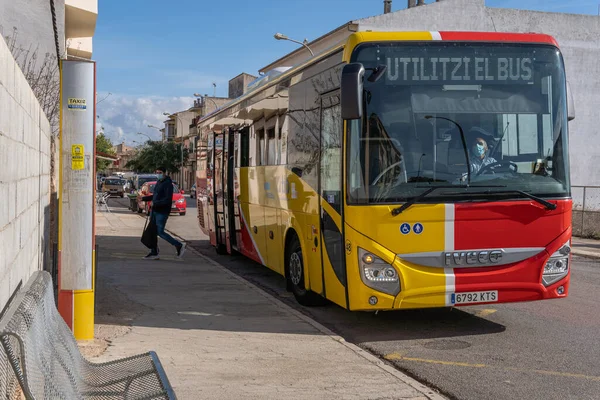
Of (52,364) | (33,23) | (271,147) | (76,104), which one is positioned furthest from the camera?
(33,23)

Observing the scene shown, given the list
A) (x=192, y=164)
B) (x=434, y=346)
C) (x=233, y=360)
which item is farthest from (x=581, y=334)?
(x=192, y=164)

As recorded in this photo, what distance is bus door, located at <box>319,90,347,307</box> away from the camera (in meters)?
8.68

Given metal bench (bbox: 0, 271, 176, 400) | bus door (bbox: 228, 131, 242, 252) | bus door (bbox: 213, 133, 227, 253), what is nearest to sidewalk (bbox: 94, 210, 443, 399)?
metal bench (bbox: 0, 271, 176, 400)

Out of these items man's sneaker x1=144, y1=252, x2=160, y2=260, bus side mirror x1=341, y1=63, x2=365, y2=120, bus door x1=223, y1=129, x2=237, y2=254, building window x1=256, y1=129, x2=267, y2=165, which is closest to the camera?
bus side mirror x1=341, y1=63, x2=365, y2=120

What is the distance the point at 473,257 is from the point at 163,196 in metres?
9.11

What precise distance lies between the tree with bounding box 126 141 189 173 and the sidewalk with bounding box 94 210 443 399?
96.3 metres

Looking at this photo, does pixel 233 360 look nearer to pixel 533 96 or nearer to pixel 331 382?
pixel 331 382

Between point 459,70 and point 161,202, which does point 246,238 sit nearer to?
point 161,202

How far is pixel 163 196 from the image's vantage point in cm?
1633

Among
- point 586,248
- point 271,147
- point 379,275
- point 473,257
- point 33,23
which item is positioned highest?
point 33,23

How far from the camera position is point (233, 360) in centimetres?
745

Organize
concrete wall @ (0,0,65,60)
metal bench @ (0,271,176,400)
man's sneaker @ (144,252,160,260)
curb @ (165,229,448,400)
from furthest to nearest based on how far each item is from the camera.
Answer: concrete wall @ (0,0,65,60)
man's sneaker @ (144,252,160,260)
curb @ (165,229,448,400)
metal bench @ (0,271,176,400)

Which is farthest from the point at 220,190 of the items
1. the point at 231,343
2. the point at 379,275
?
the point at 379,275

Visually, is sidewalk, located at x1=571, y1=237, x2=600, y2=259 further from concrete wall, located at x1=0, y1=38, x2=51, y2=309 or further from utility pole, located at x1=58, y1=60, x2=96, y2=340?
concrete wall, located at x1=0, y1=38, x2=51, y2=309
